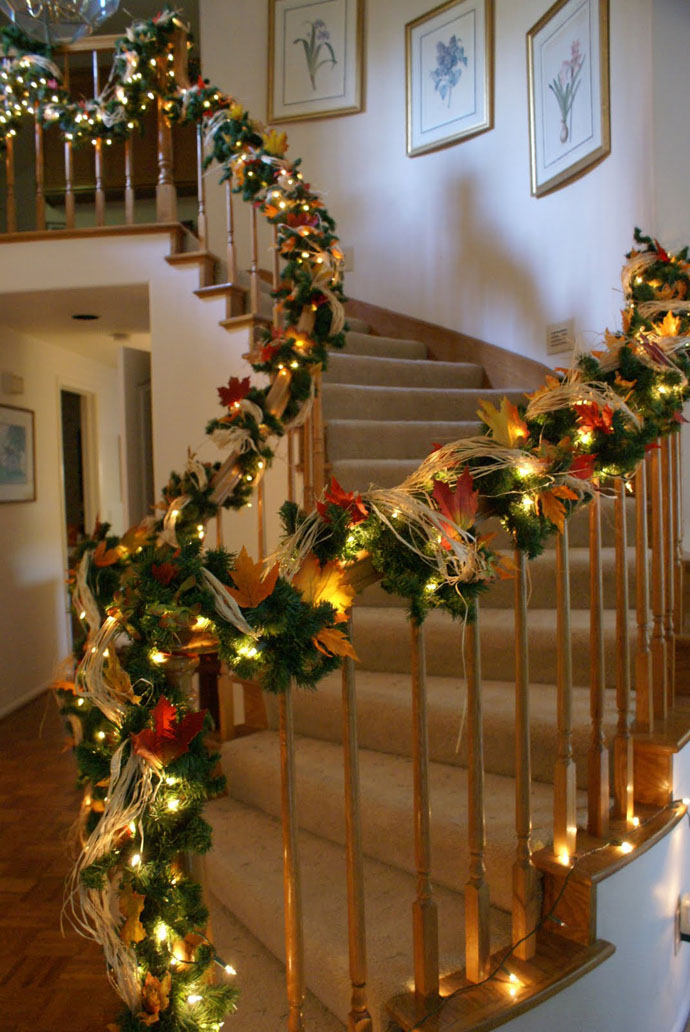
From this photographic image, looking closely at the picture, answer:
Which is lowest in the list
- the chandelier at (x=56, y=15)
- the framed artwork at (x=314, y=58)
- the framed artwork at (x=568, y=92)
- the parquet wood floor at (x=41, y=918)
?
the parquet wood floor at (x=41, y=918)

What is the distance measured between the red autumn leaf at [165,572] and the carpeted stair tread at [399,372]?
2562mm

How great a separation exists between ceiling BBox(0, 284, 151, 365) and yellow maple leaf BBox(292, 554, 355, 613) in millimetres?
2875

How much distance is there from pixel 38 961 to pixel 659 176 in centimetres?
308

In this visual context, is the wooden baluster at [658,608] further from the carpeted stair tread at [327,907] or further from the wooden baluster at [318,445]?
the wooden baluster at [318,445]

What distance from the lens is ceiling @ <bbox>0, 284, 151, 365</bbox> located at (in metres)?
3.59

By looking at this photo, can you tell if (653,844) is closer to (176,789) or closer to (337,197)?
(176,789)

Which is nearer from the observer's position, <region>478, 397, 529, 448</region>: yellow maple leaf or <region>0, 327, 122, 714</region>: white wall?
<region>478, 397, 529, 448</region>: yellow maple leaf

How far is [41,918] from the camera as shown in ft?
7.06

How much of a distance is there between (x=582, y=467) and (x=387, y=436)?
Result: 5.94 ft

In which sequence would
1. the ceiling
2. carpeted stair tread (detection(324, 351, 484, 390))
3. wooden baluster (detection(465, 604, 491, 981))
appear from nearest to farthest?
wooden baluster (detection(465, 604, 491, 981)) < carpeted stair tread (detection(324, 351, 484, 390)) < the ceiling

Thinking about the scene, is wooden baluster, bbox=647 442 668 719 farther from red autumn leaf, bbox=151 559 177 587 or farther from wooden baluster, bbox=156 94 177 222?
wooden baluster, bbox=156 94 177 222

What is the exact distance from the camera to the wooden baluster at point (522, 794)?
1248 mm

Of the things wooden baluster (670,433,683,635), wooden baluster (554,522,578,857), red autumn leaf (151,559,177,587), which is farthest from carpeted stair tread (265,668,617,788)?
red autumn leaf (151,559,177,587)

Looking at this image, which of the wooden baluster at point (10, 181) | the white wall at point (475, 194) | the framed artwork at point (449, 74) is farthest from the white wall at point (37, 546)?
the framed artwork at point (449, 74)
